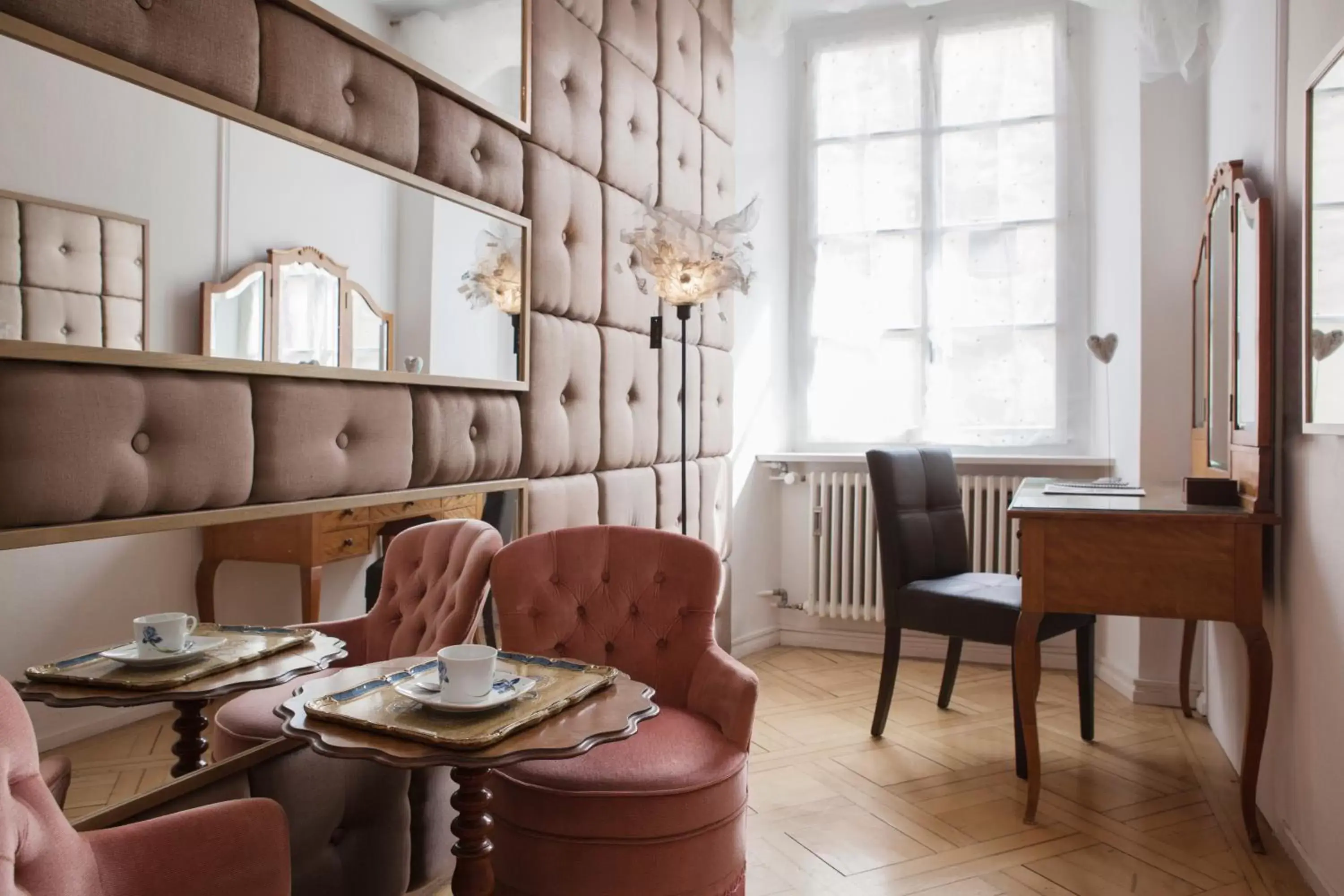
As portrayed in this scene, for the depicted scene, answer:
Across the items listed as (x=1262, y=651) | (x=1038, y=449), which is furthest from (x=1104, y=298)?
(x=1262, y=651)

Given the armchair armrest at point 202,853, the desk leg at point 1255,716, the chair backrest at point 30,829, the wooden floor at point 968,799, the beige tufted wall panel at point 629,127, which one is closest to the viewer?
the chair backrest at point 30,829

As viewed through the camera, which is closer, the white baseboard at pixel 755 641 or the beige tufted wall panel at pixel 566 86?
the beige tufted wall panel at pixel 566 86

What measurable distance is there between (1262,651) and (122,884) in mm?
2347

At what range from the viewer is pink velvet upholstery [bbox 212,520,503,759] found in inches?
73.4

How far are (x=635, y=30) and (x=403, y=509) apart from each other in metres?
1.85

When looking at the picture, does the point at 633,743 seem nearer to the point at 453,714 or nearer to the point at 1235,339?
the point at 453,714

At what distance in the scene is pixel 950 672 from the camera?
3396 mm

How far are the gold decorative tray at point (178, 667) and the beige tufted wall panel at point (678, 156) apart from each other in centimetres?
206

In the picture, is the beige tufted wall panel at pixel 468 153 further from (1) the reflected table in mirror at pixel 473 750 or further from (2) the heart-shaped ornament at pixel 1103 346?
(2) the heart-shaped ornament at pixel 1103 346

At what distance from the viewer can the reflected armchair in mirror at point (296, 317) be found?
1.50 meters

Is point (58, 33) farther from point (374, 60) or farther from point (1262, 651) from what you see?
point (1262, 651)

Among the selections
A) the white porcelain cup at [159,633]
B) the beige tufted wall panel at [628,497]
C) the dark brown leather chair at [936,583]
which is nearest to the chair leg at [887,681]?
the dark brown leather chair at [936,583]

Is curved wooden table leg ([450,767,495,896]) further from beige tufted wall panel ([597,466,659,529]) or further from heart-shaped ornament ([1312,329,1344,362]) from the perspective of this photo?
heart-shaped ornament ([1312,329,1344,362])

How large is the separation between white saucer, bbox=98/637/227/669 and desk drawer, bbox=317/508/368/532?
13.1 inches
